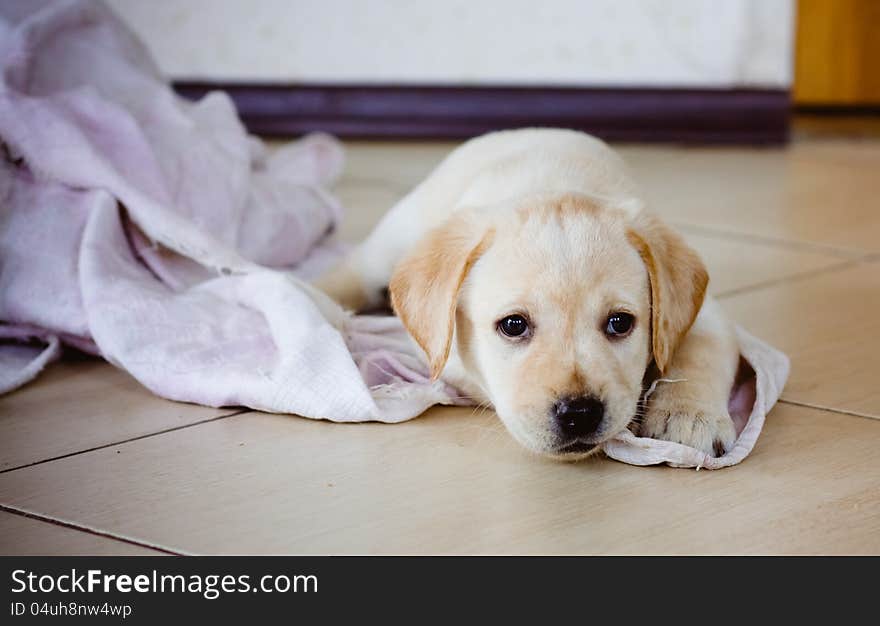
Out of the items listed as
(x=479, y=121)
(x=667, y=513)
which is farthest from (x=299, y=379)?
(x=479, y=121)

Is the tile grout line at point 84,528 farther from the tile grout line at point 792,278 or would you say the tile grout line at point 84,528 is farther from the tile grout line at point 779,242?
the tile grout line at point 779,242

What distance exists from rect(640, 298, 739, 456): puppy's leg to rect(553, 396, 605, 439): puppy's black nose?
135 mm

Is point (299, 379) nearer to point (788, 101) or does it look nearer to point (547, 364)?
point (547, 364)

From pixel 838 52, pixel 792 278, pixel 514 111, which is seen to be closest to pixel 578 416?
pixel 792 278

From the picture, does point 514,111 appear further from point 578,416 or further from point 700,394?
point 578,416

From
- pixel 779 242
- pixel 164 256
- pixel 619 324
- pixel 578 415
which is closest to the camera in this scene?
pixel 578 415

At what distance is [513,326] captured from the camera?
1.58 meters

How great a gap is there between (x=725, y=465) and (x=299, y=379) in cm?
62

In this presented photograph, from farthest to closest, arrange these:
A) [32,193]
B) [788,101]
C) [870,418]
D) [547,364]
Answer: [788,101], [32,193], [870,418], [547,364]

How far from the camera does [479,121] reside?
15.3 feet

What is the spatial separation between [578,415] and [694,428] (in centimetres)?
19

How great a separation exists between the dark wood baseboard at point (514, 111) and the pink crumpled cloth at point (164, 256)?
1.92 meters

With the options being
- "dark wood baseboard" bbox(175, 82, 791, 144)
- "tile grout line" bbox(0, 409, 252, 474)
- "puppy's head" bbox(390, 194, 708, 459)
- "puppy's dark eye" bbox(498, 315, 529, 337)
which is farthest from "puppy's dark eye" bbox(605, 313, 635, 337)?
"dark wood baseboard" bbox(175, 82, 791, 144)
